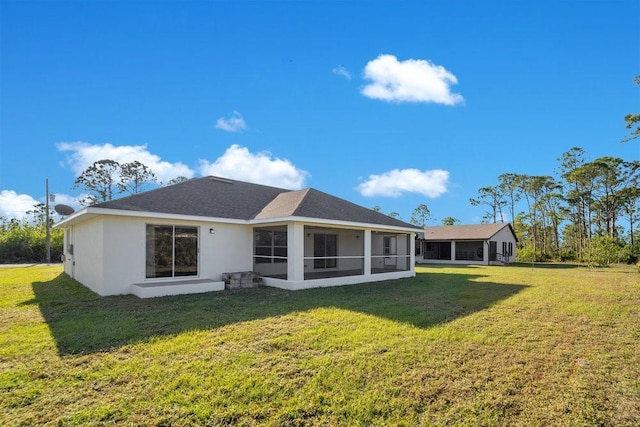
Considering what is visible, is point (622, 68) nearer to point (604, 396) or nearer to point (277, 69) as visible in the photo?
point (277, 69)

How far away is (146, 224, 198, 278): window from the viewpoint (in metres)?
10.2

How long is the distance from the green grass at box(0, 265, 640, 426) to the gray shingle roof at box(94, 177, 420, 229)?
3472 millimetres

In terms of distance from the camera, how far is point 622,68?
1541 cm

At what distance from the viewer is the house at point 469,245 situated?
93.5ft

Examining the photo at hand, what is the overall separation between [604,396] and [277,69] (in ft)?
45.2

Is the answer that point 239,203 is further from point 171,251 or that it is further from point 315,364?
point 315,364

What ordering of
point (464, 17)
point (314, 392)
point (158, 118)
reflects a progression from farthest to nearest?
point (158, 118), point (464, 17), point (314, 392)

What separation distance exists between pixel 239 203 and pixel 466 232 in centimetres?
2312

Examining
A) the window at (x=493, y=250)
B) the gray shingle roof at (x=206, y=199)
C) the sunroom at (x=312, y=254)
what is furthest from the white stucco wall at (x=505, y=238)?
the gray shingle roof at (x=206, y=199)

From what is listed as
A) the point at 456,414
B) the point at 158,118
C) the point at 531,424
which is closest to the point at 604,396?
the point at 531,424

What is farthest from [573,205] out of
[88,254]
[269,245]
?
[88,254]

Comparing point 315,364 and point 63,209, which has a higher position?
point 63,209

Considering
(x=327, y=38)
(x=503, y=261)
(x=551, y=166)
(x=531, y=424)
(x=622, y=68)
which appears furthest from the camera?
(x=551, y=166)

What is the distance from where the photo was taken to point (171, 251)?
1056 cm
